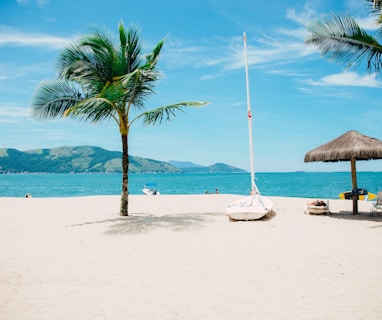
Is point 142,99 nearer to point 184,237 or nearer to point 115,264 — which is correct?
point 184,237

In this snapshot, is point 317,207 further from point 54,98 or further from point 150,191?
point 150,191

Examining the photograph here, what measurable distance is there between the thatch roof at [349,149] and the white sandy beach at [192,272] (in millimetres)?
2394

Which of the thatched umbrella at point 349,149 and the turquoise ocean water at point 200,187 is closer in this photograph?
the thatched umbrella at point 349,149

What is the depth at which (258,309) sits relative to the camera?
3719 mm

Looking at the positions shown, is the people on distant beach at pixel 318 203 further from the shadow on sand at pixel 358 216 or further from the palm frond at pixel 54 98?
the palm frond at pixel 54 98

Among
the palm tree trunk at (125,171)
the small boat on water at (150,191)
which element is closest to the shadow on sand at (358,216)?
the palm tree trunk at (125,171)

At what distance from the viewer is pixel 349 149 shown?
1050 cm

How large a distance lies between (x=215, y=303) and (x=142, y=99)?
8.64 metres

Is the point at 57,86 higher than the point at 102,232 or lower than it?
higher

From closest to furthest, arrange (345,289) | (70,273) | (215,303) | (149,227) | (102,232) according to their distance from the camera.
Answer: (215,303)
(345,289)
(70,273)
(102,232)
(149,227)

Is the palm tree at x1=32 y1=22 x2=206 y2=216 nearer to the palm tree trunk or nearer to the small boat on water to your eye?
the palm tree trunk

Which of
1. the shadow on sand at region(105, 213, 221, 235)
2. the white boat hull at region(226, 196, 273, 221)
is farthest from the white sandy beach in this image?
the white boat hull at region(226, 196, 273, 221)

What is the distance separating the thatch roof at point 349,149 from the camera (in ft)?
33.8

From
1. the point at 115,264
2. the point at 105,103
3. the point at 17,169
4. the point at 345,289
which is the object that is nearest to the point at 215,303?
the point at 345,289
